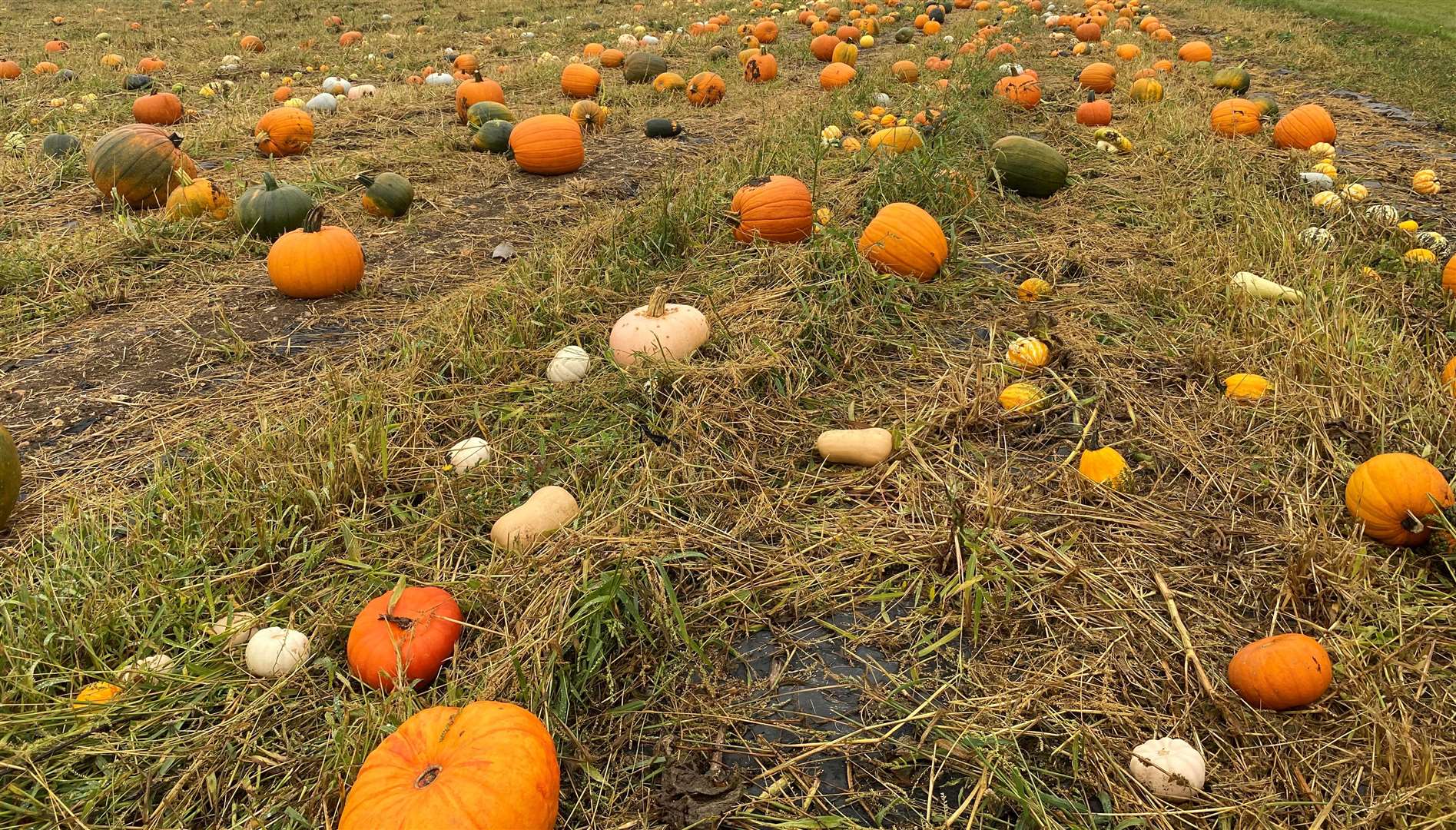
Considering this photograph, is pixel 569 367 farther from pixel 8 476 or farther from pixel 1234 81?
pixel 1234 81

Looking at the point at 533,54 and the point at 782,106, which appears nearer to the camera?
the point at 782,106

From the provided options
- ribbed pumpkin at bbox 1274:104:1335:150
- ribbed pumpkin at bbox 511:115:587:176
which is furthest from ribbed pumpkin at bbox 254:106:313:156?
ribbed pumpkin at bbox 1274:104:1335:150

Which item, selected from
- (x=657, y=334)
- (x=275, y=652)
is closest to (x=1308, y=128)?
(x=657, y=334)

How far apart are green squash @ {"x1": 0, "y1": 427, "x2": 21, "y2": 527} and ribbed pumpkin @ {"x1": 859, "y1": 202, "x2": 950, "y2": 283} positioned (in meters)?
3.86

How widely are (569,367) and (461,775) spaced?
2346mm

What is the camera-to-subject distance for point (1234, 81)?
960 centimetres

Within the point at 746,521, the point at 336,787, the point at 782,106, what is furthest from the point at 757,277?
the point at 782,106

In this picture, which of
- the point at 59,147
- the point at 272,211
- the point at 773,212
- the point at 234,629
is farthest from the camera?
the point at 59,147

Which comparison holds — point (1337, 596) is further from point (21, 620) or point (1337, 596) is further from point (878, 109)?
point (878, 109)

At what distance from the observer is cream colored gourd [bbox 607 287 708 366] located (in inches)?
155

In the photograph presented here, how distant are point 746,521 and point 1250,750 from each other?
5.40 feet

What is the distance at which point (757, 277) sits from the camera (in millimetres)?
→ 4875

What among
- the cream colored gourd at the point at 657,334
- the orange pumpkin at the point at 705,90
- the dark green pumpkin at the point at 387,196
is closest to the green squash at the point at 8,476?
the cream colored gourd at the point at 657,334

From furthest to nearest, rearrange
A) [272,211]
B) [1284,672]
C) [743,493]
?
[272,211] → [743,493] → [1284,672]
